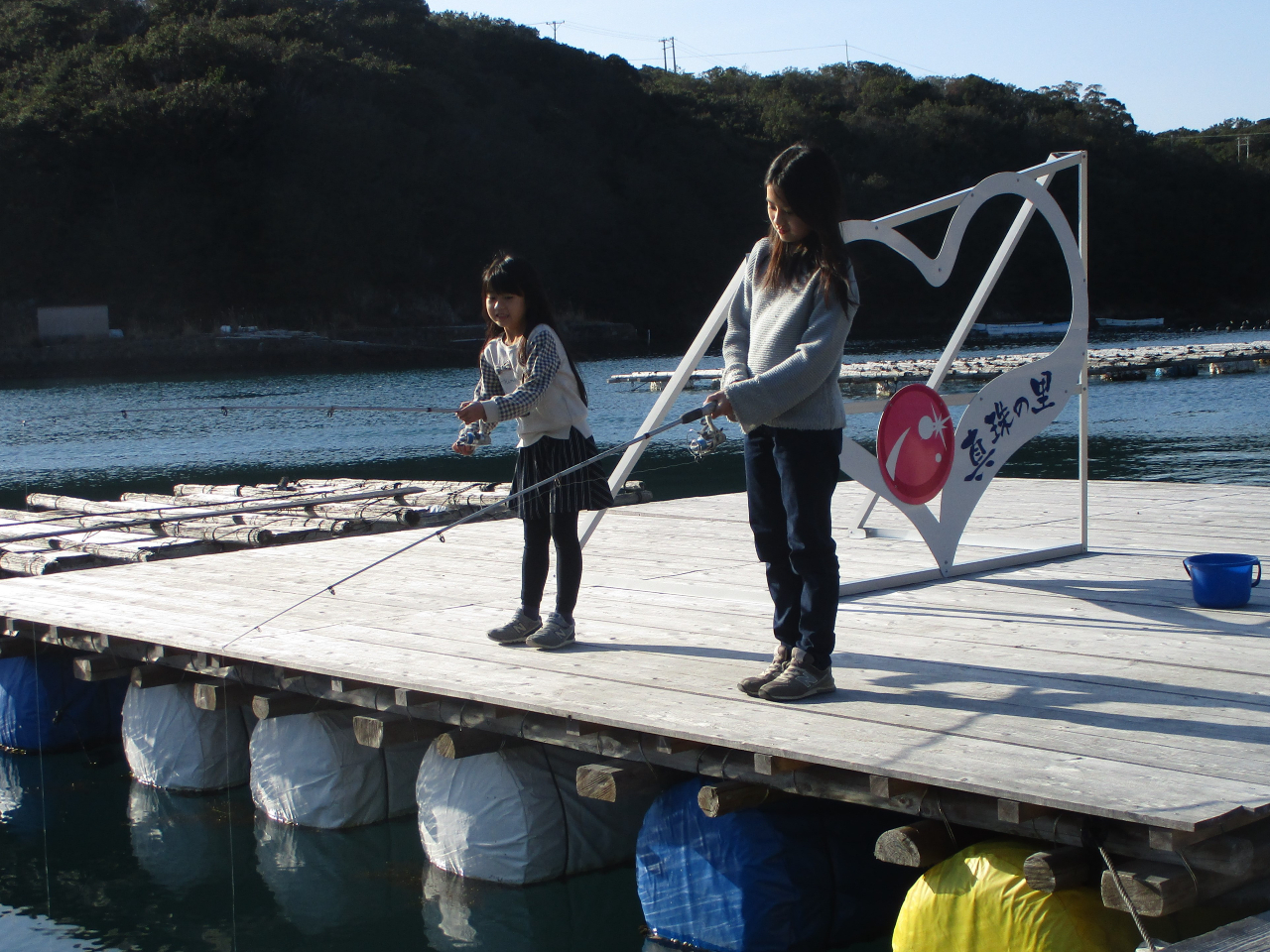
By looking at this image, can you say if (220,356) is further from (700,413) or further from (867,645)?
(700,413)

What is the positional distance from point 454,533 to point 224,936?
3171 mm

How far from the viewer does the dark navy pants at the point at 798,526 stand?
3398 mm

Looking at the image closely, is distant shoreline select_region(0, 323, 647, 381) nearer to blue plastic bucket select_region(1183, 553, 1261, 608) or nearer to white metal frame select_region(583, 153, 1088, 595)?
white metal frame select_region(583, 153, 1088, 595)

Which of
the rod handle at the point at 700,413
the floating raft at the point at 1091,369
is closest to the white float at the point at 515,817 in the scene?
the rod handle at the point at 700,413

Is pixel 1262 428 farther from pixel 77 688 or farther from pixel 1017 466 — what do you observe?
pixel 77 688

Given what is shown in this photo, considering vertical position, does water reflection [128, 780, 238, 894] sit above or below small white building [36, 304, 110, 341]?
below

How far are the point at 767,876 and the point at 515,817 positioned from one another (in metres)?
1.00

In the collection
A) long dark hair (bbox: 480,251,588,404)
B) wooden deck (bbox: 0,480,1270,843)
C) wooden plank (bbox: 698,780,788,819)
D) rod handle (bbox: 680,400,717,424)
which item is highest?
long dark hair (bbox: 480,251,588,404)

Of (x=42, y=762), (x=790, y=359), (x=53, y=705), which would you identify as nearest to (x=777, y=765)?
(x=790, y=359)

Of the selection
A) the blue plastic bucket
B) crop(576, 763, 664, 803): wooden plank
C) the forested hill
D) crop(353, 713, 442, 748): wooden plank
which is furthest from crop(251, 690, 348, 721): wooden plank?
the forested hill

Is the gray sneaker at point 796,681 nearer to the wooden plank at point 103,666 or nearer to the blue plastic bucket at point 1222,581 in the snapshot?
the blue plastic bucket at point 1222,581

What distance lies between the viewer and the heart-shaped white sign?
16.6ft

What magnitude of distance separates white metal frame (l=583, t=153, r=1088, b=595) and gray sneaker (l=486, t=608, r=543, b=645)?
579 mm

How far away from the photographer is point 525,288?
4180mm
